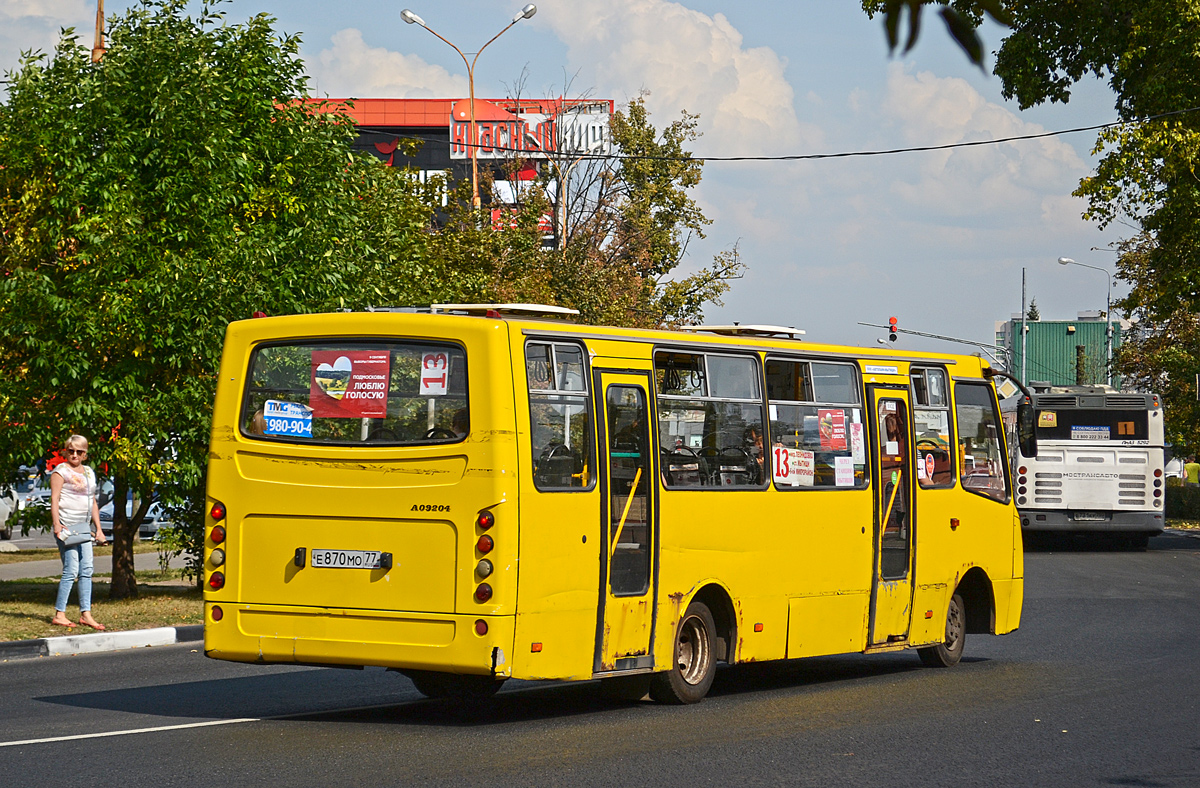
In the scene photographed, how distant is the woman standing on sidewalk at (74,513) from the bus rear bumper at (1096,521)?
21305 millimetres

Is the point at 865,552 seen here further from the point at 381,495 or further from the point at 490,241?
the point at 490,241

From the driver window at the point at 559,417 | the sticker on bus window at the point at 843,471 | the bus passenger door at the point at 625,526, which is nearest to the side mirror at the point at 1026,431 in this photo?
the sticker on bus window at the point at 843,471

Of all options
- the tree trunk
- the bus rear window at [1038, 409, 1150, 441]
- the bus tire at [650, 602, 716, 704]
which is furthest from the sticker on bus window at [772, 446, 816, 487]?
the bus rear window at [1038, 409, 1150, 441]

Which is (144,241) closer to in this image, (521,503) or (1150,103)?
(521,503)

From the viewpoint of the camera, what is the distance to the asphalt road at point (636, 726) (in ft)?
25.8

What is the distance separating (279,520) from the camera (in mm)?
9734

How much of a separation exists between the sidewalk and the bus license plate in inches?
505

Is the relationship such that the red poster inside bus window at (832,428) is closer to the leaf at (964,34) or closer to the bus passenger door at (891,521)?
the bus passenger door at (891,521)

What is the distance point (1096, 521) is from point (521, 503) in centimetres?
2436

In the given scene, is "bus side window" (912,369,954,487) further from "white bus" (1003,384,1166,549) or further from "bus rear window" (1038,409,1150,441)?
"bus rear window" (1038,409,1150,441)

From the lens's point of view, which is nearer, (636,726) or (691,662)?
(636,726)

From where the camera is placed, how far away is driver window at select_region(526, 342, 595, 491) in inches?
378

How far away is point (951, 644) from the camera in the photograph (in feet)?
44.8

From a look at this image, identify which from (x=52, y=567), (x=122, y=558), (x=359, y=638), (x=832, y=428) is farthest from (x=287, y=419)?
(x=52, y=567)
